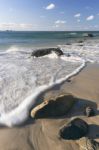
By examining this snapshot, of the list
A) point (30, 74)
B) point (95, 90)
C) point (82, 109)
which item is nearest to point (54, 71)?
point (30, 74)

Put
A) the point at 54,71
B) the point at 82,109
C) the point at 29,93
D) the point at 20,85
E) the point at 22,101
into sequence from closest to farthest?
1. the point at 82,109
2. the point at 22,101
3. the point at 29,93
4. the point at 20,85
5. the point at 54,71

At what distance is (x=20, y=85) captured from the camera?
7012 mm

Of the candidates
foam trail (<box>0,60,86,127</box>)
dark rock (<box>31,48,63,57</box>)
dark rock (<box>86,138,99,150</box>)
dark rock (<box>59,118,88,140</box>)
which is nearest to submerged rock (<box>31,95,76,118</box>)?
foam trail (<box>0,60,86,127</box>)

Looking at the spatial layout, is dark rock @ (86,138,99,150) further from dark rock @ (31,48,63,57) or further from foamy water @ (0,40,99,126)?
dark rock @ (31,48,63,57)

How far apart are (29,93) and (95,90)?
1.94 metres

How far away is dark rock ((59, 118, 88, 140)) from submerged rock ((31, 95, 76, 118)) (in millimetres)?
731

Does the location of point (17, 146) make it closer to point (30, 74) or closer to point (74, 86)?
point (74, 86)

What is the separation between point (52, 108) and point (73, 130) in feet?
3.28

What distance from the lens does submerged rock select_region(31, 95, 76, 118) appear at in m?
4.89

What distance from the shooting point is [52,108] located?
496 centimetres

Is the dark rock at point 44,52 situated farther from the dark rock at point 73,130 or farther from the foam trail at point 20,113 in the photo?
the dark rock at point 73,130

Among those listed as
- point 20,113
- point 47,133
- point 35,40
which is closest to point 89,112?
point 47,133

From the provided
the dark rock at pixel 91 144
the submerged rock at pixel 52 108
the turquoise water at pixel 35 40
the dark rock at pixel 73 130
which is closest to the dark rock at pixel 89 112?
the submerged rock at pixel 52 108

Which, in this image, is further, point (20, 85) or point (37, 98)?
point (20, 85)
